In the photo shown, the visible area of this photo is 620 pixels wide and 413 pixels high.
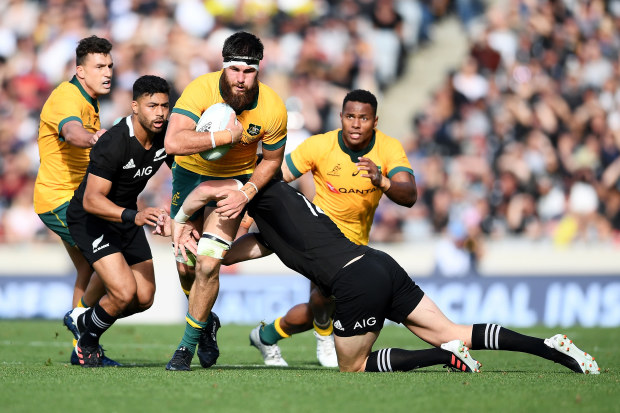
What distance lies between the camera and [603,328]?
13.4m

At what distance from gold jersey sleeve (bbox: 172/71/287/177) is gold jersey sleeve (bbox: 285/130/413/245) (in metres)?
1.03

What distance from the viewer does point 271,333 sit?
29.0 feet

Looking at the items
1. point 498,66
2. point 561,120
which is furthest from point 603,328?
point 498,66

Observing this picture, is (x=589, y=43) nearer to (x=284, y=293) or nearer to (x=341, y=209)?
(x=284, y=293)

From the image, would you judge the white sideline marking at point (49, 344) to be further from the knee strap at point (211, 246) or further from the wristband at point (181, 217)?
the knee strap at point (211, 246)

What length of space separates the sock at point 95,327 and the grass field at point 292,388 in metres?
0.31

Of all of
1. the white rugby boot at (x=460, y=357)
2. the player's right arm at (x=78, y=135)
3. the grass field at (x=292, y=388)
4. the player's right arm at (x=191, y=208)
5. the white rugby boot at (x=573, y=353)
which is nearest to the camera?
the grass field at (x=292, y=388)

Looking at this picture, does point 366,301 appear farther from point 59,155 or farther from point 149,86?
point 59,155

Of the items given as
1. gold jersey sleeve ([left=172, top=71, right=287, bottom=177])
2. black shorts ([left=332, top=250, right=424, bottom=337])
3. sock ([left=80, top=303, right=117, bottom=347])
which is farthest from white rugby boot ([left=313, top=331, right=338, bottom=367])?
sock ([left=80, top=303, right=117, bottom=347])

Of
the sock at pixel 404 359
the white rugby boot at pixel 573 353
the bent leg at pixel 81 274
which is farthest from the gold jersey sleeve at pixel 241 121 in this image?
the white rugby boot at pixel 573 353

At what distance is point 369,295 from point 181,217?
180 cm

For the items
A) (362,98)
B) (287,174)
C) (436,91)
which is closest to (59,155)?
(287,174)

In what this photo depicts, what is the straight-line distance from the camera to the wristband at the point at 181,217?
7.91 metres

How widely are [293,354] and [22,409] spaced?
16.9 ft
